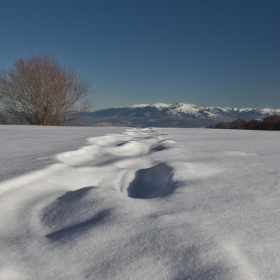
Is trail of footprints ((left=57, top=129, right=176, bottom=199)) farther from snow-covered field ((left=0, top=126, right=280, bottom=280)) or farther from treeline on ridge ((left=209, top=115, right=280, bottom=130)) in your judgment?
treeline on ridge ((left=209, top=115, right=280, bottom=130))

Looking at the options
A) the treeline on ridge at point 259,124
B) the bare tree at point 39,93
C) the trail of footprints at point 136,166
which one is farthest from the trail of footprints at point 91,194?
the treeline on ridge at point 259,124

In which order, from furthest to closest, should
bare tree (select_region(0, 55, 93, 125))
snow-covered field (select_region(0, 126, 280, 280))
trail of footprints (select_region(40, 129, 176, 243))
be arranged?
bare tree (select_region(0, 55, 93, 125)), trail of footprints (select_region(40, 129, 176, 243)), snow-covered field (select_region(0, 126, 280, 280))

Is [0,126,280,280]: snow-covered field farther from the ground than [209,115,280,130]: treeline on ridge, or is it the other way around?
[209,115,280,130]: treeline on ridge

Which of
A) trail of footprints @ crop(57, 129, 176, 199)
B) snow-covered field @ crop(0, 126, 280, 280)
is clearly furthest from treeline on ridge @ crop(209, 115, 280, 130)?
snow-covered field @ crop(0, 126, 280, 280)

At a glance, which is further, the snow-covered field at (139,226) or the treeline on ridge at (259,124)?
the treeline on ridge at (259,124)

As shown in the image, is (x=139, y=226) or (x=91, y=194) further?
(x=91, y=194)

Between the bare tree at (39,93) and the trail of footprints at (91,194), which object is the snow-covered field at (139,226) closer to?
the trail of footprints at (91,194)

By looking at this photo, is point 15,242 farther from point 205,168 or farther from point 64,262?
point 205,168

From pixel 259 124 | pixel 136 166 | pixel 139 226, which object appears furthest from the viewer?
pixel 259 124

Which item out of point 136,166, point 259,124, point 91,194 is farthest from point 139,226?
point 259,124

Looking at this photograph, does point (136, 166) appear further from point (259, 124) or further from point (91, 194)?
point (259, 124)

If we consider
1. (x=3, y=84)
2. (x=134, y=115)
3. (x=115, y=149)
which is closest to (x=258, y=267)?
(x=115, y=149)

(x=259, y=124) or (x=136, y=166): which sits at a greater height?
(x=259, y=124)

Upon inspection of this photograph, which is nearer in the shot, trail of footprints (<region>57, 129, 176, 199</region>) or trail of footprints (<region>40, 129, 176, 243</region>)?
trail of footprints (<region>40, 129, 176, 243</region>)
